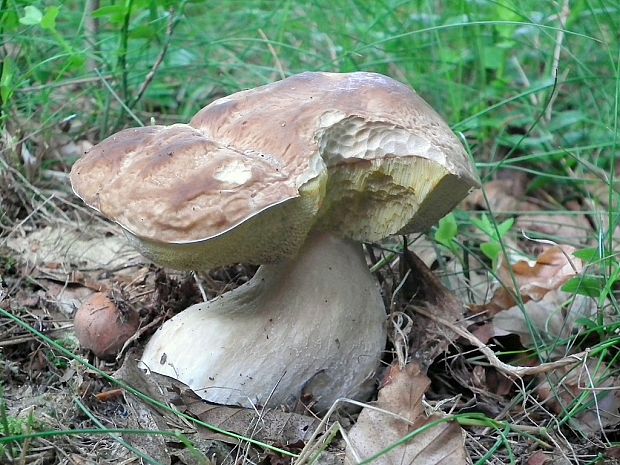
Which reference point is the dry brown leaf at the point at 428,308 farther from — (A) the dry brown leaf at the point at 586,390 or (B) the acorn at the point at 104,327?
(B) the acorn at the point at 104,327

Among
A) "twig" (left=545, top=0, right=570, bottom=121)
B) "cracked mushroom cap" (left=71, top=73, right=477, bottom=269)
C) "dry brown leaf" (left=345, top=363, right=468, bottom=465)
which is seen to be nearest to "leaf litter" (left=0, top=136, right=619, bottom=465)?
"dry brown leaf" (left=345, top=363, right=468, bottom=465)

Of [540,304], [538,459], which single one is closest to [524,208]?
[540,304]

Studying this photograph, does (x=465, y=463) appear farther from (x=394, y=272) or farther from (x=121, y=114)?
(x=121, y=114)

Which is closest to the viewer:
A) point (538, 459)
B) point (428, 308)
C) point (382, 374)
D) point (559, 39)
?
point (538, 459)

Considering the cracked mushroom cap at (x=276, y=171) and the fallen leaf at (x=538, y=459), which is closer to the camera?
the cracked mushroom cap at (x=276, y=171)

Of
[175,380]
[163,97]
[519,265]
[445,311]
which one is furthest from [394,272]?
[163,97]

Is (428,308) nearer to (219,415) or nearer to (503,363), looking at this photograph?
(503,363)

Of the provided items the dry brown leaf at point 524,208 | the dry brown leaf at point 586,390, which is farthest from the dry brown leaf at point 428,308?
the dry brown leaf at point 524,208
